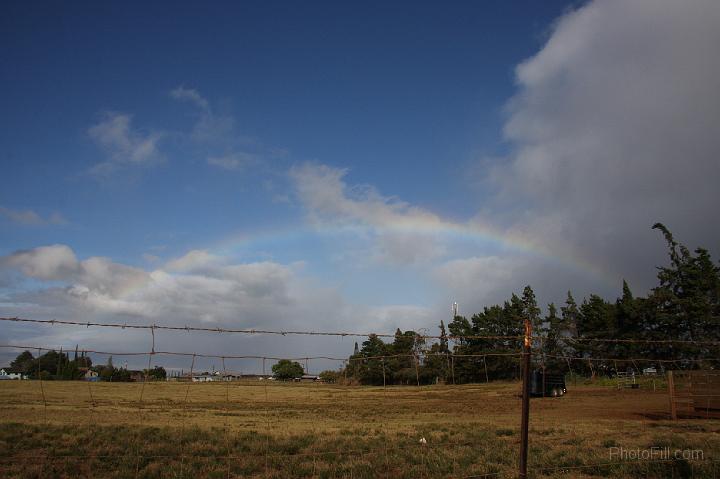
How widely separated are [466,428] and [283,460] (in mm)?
9762

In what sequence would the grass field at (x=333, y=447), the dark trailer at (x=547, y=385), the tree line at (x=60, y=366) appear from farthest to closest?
the dark trailer at (x=547, y=385) → the tree line at (x=60, y=366) → the grass field at (x=333, y=447)

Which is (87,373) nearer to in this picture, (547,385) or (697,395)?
(697,395)

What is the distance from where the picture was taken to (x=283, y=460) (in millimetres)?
13570

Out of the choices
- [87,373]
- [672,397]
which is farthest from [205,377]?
[672,397]

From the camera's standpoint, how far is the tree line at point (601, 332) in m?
65.6

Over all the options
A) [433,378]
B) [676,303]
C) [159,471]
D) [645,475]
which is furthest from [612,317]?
[159,471]

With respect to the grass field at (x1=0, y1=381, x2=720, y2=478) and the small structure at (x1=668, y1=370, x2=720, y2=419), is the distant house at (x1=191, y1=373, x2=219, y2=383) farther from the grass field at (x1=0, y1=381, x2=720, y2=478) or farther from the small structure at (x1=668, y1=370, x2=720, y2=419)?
the small structure at (x1=668, y1=370, x2=720, y2=419)

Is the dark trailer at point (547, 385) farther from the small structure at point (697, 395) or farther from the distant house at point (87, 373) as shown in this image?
the distant house at point (87, 373)

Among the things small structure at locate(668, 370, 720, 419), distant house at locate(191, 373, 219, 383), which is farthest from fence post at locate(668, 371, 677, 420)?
distant house at locate(191, 373, 219, 383)

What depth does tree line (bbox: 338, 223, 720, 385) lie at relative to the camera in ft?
215

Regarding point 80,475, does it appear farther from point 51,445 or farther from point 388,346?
point 388,346

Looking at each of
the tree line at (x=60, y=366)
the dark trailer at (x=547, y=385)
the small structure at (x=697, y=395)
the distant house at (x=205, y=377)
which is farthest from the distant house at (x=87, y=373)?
the dark trailer at (x=547, y=385)

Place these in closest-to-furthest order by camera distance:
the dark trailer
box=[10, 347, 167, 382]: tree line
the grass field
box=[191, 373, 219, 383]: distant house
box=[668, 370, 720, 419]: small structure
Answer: the grass field, box=[10, 347, 167, 382]: tree line, box=[668, 370, 720, 419]: small structure, box=[191, 373, 219, 383]: distant house, the dark trailer

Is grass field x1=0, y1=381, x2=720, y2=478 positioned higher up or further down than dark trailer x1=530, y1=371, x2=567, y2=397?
higher up
